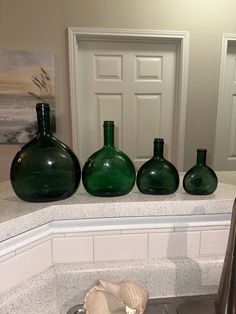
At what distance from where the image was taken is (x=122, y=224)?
61 centimetres

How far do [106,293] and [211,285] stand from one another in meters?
0.28

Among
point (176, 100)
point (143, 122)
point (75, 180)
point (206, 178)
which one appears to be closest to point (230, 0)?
point (176, 100)

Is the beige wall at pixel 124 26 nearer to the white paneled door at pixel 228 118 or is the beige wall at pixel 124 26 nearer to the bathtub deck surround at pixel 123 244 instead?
the white paneled door at pixel 228 118

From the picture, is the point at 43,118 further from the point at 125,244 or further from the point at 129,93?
the point at 129,93

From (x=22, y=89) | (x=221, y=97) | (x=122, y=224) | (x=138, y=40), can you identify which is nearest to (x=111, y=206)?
(x=122, y=224)

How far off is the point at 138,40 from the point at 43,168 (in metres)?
1.91

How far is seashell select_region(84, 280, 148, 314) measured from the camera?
50cm

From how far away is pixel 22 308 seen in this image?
0.52 m

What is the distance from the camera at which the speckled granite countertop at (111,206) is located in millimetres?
551

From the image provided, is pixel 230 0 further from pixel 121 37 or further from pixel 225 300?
pixel 225 300

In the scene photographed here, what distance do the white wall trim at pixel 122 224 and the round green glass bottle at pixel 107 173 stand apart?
0.07 meters

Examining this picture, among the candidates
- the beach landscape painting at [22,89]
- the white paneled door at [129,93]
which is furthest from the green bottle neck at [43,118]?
the white paneled door at [129,93]

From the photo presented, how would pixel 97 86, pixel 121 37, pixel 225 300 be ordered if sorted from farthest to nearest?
pixel 97 86
pixel 121 37
pixel 225 300

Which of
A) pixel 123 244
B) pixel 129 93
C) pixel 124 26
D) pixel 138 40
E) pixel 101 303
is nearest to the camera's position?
pixel 101 303
